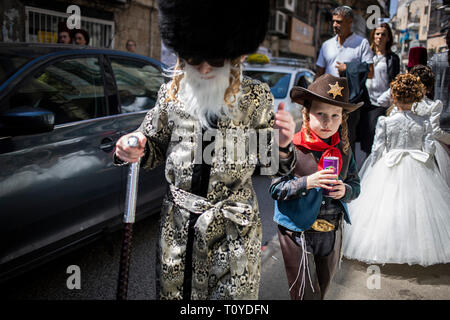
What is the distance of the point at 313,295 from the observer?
244cm

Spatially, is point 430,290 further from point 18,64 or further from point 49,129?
point 18,64

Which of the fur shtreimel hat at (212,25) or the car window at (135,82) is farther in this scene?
the car window at (135,82)

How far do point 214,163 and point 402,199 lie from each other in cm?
250

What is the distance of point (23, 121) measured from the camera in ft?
8.14

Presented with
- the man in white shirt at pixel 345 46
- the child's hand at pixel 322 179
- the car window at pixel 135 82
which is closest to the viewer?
the child's hand at pixel 322 179

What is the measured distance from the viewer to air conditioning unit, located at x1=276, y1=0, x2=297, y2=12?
25438 mm

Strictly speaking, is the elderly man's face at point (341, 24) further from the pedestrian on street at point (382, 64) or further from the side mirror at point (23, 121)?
the side mirror at point (23, 121)

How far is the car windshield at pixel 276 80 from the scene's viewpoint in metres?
6.97

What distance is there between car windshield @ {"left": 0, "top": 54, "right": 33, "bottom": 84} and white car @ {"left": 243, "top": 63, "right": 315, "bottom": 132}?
14.3 ft

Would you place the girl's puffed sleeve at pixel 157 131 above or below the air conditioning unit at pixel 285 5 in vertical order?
below

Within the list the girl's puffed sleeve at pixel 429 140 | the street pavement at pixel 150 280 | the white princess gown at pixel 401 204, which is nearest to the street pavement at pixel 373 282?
the street pavement at pixel 150 280

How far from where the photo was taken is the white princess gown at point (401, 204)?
137 inches

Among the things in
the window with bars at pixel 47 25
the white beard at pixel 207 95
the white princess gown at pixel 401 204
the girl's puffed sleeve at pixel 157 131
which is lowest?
the white princess gown at pixel 401 204

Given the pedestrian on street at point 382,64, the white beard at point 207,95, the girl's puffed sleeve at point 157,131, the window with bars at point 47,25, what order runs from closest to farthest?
the white beard at point 207,95 → the girl's puffed sleeve at point 157,131 → the pedestrian on street at point 382,64 → the window with bars at point 47,25
